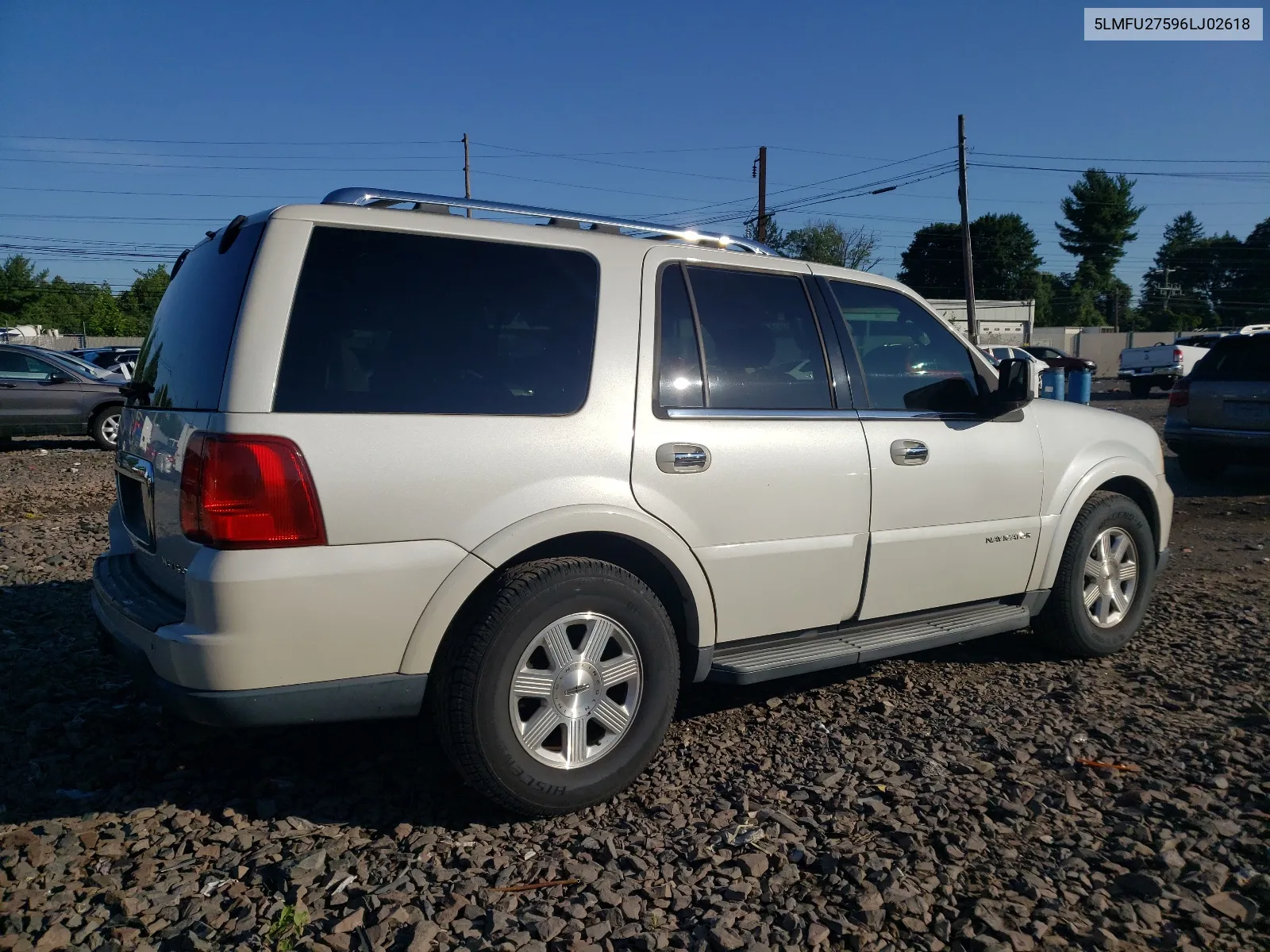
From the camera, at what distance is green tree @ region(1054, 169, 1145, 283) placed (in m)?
87.3

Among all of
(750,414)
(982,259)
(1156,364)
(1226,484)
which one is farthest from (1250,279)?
(750,414)

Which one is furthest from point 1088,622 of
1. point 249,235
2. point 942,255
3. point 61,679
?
point 942,255

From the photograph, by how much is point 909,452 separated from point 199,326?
272cm

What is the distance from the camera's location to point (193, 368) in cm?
311

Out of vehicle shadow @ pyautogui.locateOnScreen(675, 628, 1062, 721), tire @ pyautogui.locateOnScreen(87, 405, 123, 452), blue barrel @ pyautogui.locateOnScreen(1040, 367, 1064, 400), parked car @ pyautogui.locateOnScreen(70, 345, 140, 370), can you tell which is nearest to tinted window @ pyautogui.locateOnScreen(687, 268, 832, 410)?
vehicle shadow @ pyautogui.locateOnScreen(675, 628, 1062, 721)

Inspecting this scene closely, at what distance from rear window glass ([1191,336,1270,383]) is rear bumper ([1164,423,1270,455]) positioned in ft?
1.90

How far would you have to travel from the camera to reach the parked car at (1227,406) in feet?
35.3

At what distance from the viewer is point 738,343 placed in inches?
151

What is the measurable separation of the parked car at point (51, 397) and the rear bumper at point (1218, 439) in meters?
14.4

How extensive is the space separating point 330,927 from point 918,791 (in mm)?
1971

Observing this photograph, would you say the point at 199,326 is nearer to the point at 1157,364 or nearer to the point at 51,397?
the point at 51,397

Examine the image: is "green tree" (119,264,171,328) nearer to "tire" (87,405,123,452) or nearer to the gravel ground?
"tire" (87,405,123,452)

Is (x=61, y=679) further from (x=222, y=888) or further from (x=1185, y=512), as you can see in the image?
(x=1185, y=512)

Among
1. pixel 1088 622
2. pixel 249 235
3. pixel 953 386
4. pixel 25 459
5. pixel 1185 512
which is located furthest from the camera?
pixel 25 459
